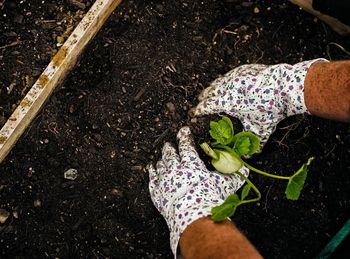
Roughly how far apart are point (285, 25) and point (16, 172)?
51.0 inches

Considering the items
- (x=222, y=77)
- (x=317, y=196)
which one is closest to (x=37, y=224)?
(x=222, y=77)

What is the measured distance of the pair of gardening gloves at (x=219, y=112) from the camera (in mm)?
1642

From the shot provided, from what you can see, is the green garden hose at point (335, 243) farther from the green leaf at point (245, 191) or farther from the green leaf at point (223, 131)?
the green leaf at point (223, 131)

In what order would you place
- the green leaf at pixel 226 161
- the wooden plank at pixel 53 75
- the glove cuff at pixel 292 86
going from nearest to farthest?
the glove cuff at pixel 292 86 → the green leaf at pixel 226 161 → the wooden plank at pixel 53 75

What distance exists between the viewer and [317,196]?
2.09 m

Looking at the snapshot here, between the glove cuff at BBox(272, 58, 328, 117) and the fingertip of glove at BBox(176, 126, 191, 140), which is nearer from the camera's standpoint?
the glove cuff at BBox(272, 58, 328, 117)

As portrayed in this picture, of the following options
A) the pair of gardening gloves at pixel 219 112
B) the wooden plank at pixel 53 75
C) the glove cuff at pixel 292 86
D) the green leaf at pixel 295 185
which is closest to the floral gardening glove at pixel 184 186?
the pair of gardening gloves at pixel 219 112

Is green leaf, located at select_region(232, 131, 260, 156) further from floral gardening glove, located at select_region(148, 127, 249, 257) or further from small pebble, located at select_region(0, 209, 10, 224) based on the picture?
small pebble, located at select_region(0, 209, 10, 224)

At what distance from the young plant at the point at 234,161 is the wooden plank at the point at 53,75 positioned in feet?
2.17

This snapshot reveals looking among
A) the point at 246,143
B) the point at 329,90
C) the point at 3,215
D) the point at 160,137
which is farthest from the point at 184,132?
the point at 3,215

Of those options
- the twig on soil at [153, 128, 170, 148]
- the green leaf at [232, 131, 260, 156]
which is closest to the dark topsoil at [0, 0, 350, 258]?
the twig on soil at [153, 128, 170, 148]

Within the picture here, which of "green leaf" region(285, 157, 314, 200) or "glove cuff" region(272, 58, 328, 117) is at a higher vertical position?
"glove cuff" region(272, 58, 328, 117)

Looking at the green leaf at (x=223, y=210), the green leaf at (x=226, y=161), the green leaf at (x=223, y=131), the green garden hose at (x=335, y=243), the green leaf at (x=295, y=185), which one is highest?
the green leaf at (x=223, y=131)

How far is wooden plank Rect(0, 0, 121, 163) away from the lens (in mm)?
1925
